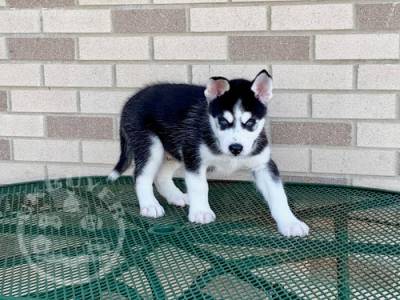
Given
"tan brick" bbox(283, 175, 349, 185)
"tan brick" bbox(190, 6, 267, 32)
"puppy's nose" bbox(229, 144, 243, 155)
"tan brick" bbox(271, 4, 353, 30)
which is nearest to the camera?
"puppy's nose" bbox(229, 144, 243, 155)

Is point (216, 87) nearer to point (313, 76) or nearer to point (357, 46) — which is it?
point (313, 76)

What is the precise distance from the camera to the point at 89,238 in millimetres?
2797

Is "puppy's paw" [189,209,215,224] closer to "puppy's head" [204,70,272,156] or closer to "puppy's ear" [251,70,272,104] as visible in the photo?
"puppy's head" [204,70,272,156]

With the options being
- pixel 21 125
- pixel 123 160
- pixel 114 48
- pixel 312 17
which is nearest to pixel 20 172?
pixel 21 125

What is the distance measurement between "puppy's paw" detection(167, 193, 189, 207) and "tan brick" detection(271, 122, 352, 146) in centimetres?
75

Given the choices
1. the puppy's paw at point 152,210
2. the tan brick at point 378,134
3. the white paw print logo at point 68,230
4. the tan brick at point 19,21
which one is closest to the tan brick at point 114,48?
the tan brick at point 19,21

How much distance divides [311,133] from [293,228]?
40.1 inches

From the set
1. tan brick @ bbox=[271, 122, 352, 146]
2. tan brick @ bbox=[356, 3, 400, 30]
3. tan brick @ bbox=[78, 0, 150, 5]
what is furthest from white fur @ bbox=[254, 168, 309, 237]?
tan brick @ bbox=[78, 0, 150, 5]

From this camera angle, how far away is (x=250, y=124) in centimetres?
277

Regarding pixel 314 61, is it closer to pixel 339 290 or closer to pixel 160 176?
pixel 160 176

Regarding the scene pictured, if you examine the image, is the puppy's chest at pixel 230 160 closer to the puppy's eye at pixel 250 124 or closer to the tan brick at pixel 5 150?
the puppy's eye at pixel 250 124

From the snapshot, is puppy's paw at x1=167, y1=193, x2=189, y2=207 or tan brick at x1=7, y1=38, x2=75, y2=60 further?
tan brick at x1=7, y1=38, x2=75, y2=60

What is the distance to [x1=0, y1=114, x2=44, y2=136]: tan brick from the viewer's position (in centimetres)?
403

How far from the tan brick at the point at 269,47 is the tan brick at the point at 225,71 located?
0.06 meters
